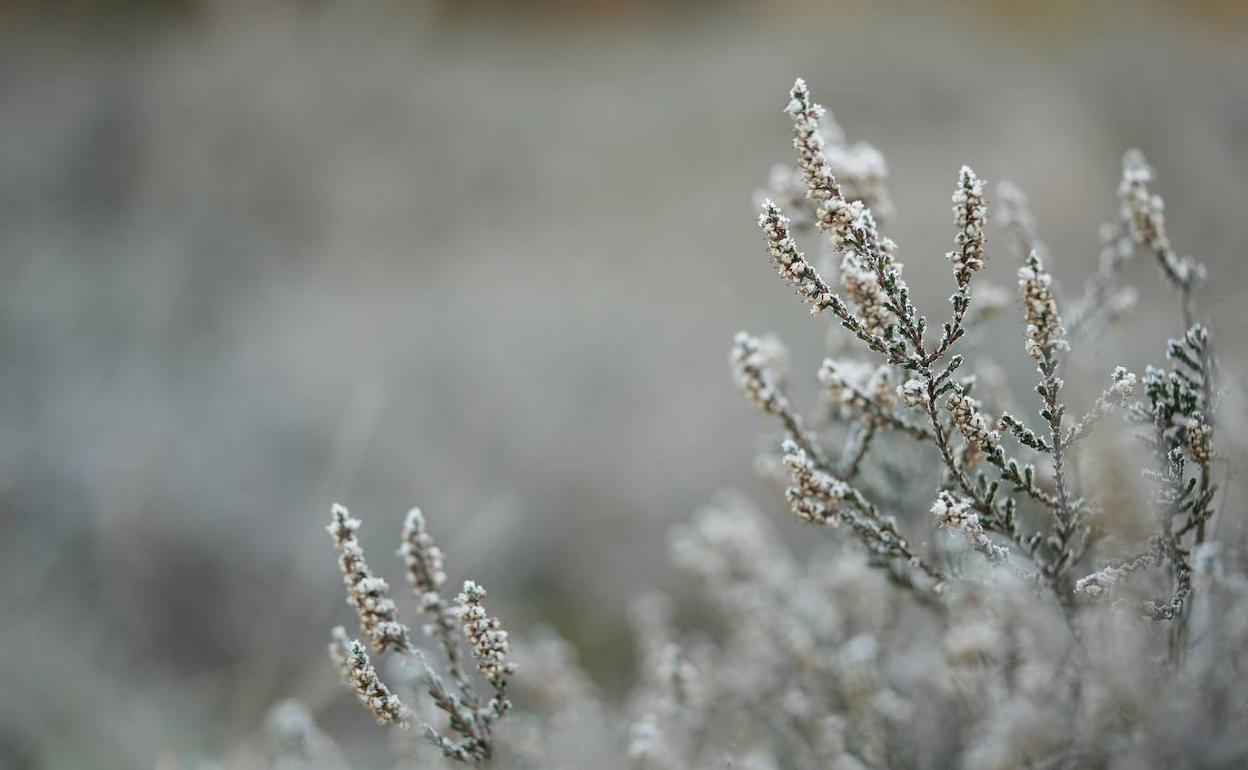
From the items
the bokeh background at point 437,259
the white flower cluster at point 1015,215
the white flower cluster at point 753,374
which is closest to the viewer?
the white flower cluster at point 753,374

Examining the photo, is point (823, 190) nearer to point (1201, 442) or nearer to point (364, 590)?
point (1201, 442)

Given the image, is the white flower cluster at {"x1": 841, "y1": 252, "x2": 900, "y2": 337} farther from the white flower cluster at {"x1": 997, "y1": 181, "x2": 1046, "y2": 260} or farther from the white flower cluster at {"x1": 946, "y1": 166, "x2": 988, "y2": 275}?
the white flower cluster at {"x1": 997, "y1": 181, "x2": 1046, "y2": 260}

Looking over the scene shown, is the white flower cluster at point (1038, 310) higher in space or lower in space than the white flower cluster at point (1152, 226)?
lower

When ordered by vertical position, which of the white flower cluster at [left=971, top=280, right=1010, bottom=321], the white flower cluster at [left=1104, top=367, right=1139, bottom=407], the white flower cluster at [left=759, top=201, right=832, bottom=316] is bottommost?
Result: the white flower cluster at [left=1104, top=367, right=1139, bottom=407]

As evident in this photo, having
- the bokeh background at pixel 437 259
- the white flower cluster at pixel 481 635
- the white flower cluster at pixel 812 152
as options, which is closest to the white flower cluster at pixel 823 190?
the white flower cluster at pixel 812 152

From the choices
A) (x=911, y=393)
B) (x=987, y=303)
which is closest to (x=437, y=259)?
(x=987, y=303)

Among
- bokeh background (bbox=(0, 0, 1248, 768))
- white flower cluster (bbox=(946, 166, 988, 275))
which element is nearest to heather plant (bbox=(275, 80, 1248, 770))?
white flower cluster (bbox=(946, 166, 988, 275))

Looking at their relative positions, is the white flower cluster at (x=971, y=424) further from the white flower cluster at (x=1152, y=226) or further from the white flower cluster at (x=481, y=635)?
the white flower cluster at (x=481, y=635)
